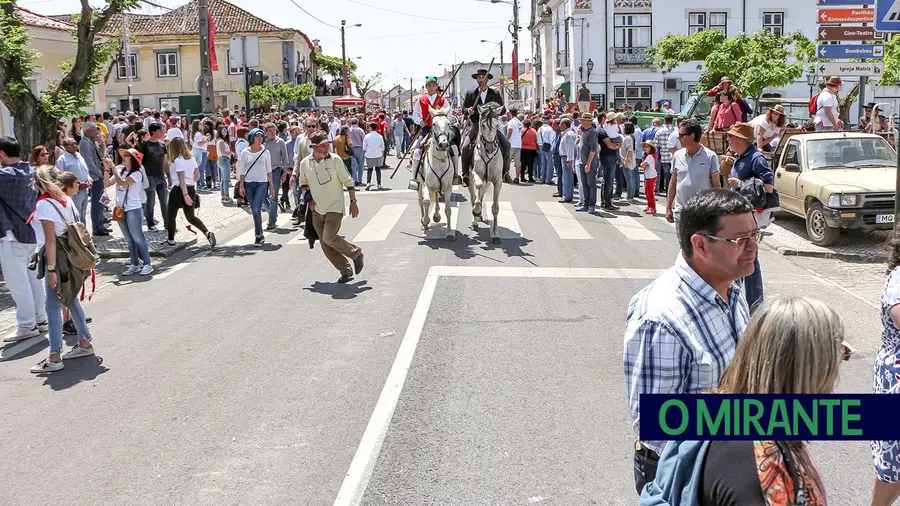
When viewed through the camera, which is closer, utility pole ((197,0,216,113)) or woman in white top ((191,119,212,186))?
utility pole ((197,0,216,113))

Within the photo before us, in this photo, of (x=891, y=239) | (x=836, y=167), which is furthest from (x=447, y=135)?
(x=891, y=239)

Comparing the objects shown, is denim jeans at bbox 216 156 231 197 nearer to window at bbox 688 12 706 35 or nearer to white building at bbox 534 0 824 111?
white building at bbox 534 0 824 111

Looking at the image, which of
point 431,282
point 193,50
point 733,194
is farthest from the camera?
point 193,50

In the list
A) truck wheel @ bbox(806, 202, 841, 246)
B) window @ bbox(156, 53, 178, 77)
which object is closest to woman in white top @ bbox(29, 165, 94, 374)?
truck wheel @ bbox(806, 202, 841, 246)

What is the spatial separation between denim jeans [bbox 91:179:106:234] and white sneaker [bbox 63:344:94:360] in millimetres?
7701

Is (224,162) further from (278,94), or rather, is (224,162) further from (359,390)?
(278,94)

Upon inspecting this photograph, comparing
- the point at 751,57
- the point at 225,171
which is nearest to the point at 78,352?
the point at 225,171

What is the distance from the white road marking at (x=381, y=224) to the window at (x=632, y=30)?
35469 mm

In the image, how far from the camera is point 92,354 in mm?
8422

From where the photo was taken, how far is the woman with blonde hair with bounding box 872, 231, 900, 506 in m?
4.27

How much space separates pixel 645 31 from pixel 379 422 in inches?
1923

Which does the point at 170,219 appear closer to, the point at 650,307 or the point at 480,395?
the point at 480,395

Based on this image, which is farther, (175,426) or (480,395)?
(480,395)

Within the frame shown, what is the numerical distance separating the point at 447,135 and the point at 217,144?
8.70 metres
